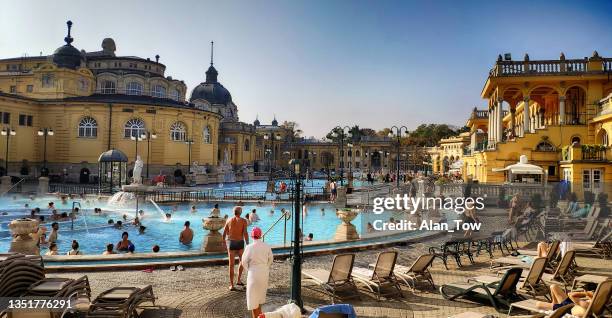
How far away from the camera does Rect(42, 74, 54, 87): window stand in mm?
52406

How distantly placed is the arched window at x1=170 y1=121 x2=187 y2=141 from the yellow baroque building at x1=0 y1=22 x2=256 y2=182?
120 mm

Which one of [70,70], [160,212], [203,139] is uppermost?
[70,70]

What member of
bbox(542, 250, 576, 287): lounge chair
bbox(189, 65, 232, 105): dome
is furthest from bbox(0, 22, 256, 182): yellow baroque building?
bbox(542, 250, 576, 287): lounge chair

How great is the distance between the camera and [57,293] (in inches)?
245

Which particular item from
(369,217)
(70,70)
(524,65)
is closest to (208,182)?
(70,70)

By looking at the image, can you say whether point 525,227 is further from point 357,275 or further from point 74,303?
A: point 74,303

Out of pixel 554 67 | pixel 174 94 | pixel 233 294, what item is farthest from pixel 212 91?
pixel 233 294

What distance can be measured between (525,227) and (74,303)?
12.9 metres

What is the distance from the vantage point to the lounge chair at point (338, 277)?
807 cm

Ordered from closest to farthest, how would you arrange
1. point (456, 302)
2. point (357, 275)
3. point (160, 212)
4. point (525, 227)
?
point (456, 302) < point (357, 275) < point (525, 227) < point (160, 212)

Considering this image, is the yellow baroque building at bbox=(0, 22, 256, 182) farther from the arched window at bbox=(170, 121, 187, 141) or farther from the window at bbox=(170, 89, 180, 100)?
the window at bbox=(170, 89, 180, 100)

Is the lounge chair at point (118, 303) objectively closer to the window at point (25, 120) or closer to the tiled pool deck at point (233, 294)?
the tiled pool deck at point (233, 294)

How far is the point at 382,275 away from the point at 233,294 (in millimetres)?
2897

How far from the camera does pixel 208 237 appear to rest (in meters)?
11.7
